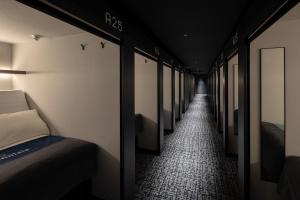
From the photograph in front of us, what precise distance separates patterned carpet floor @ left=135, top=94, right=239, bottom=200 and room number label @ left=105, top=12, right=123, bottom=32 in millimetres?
2240

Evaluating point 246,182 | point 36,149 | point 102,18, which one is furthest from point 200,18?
point 36,149

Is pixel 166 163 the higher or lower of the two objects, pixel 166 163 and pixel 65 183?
the lower

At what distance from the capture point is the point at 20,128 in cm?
241

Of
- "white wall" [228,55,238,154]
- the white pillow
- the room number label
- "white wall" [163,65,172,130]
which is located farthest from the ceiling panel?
"white wall" [163,65,172,130]

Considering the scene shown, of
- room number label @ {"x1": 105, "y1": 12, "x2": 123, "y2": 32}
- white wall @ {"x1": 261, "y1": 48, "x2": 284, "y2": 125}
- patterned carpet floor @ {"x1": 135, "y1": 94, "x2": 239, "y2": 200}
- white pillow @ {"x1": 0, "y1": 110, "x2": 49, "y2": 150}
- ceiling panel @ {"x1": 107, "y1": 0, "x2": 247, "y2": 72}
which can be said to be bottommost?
patterned carpet floor @ {"x1": 135, "y1": 94, "x2": 239, "y2": 200}

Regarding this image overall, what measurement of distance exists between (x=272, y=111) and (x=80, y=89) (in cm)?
260

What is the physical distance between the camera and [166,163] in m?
3.38

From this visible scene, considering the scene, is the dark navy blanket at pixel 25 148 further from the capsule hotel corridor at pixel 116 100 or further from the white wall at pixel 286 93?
the white wall at pixel 286 93

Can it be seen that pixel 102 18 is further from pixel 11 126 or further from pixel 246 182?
pixel 246 182

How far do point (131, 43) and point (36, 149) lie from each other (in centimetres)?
180

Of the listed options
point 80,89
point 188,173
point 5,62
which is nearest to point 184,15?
point 80,89

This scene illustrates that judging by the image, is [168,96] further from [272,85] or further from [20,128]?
[20,128]

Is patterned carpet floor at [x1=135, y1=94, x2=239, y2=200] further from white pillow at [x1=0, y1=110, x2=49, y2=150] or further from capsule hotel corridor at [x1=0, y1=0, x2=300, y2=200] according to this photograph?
white pillow at [x1=0, y1=110, x2=49, y2=150]

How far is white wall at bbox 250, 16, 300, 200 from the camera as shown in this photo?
1998 millimetres
